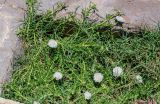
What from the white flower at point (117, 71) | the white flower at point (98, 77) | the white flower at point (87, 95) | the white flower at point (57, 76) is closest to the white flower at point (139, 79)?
the white flower at point (117, 71)

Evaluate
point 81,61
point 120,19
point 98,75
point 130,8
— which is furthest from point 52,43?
point 130,8

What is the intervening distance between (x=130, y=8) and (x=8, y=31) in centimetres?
90

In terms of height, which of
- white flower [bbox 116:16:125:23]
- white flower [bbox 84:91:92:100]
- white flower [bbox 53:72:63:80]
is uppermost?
white flower [bbox 116:16:125:23]

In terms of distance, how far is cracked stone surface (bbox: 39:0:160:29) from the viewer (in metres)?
3.34

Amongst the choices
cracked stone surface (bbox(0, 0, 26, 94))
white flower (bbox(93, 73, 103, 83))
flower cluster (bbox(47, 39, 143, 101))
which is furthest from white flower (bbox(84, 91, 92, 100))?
cracked stone surface (bbox(0, 0, 26, 94))

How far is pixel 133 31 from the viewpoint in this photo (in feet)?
11.0

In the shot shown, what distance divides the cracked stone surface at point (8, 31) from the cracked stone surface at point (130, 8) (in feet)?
0.58

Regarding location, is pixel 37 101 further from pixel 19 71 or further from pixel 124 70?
pixel 124 70

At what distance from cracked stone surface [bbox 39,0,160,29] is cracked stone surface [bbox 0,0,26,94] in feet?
0.58

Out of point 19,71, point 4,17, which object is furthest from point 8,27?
point 19,71

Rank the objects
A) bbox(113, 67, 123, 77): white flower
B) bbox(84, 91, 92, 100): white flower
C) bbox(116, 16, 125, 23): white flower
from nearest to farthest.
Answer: bbox(84, 91, 92, 100): white flower → bbox(113, 67, 123, 77): white flower → bbox(116, 16, 125, 23): white flower

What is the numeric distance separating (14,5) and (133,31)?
88cm

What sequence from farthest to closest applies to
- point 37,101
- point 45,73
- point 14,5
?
point 14,5, point 45,73, point 37,101

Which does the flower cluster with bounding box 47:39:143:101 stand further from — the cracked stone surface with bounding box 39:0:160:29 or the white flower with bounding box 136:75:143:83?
the cracked stone surface with bounding box 39:0:160:29
